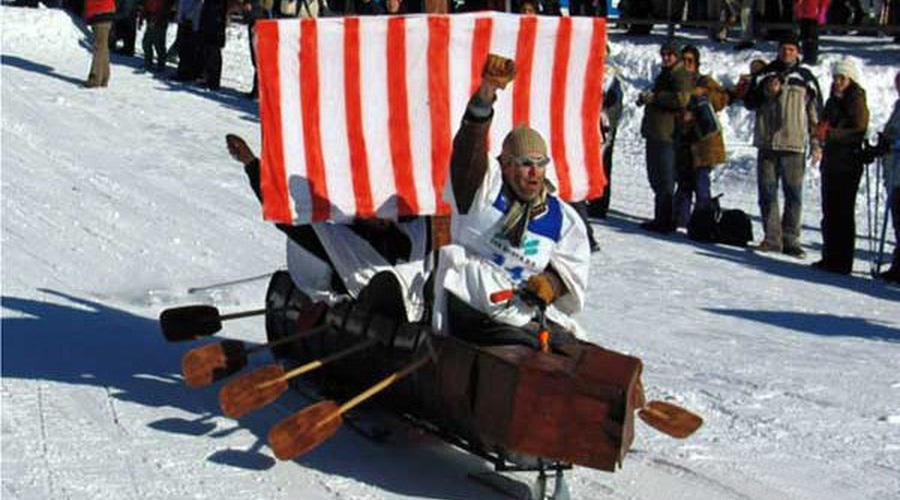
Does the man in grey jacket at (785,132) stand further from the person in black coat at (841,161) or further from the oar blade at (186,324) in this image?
the oar blade at (186,324)

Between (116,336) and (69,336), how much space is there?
23 centimetres

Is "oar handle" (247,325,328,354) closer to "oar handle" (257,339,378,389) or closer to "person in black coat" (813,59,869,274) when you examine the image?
"oar handle" (257,339,378,389)

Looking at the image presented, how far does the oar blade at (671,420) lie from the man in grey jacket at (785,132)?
634 cm

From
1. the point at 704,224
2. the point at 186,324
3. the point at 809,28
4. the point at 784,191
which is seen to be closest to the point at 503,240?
the point at 186,324

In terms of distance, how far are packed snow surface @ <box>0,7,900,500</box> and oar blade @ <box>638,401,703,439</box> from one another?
322mm

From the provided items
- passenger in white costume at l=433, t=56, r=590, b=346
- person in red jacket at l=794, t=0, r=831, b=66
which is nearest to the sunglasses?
passenger in white costume at l=433, t=56, r=590, b=346

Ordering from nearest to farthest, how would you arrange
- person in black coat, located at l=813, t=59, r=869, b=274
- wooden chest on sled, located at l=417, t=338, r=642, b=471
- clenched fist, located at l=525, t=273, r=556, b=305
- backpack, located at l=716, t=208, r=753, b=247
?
1. wooden chest on sled, located at l=417, t=338, r=642, b=471
2. clenched fist, located at l=525, t=273, r=556, b=305
3. person in black coat, located at l=813, t=59, r=869, b=274
4. backpack, located at l=716, t=208, r=753, b=247

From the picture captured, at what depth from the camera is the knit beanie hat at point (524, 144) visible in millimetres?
5824

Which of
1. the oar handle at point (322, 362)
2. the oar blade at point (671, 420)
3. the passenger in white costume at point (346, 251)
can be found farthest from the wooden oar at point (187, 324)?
the oar blade at point (671, 420)

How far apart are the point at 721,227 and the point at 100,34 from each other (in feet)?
25.3

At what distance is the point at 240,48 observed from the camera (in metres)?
20.9

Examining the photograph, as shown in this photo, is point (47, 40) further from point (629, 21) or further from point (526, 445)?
point (526, 445)

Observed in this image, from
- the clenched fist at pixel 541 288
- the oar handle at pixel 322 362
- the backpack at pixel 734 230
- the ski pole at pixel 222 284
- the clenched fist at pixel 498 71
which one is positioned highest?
the clenched fist at pixel 498 71

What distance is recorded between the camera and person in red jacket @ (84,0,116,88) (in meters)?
16.9
